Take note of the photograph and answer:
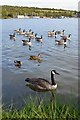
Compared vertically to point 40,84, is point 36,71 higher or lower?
higher

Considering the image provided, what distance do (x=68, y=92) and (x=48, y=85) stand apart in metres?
1.12

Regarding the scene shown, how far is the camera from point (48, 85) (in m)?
13.0

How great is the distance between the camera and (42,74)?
15023 millimetres

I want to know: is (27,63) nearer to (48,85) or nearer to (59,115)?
(48,85)

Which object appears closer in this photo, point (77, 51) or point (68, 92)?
point (68, 92)

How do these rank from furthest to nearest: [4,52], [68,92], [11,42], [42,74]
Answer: [11,42], [4,52], [42,74], [68,92]

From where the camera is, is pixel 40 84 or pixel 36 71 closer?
pixel 40 84

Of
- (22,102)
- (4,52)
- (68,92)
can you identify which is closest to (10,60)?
(4,52)

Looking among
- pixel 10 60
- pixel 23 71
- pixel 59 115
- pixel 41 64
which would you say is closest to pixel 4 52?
pixel 10 60

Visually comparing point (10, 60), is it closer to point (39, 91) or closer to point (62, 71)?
point (62, 71)

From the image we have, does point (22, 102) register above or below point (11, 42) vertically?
below

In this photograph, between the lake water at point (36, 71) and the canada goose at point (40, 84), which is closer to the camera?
the lake water at point (36, 71)

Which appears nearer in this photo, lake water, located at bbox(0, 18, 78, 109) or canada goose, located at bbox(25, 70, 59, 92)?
lake water, located at bbox(0, 18, 78, 109)

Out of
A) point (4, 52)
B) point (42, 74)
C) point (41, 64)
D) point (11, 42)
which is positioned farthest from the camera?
point (11, 42)
